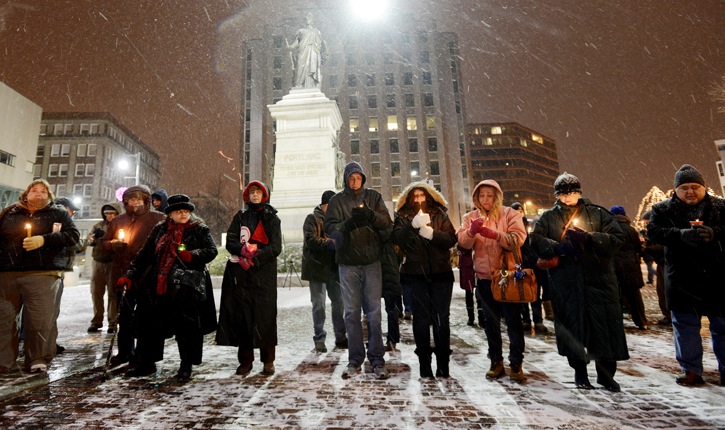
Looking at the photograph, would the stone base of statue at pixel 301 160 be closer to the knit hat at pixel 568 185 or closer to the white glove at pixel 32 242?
the white glove at pixel 32 242

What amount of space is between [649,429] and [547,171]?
13899 centimetres

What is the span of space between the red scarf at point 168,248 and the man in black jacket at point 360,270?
5.91 ft

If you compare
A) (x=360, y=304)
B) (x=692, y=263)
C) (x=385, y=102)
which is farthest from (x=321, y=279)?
(x=385, y=102)

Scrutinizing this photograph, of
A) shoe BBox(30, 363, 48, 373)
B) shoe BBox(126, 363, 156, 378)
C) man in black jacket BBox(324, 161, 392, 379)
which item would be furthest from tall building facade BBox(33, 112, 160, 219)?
man in black jacket BBox(324, 161, 392, 379)

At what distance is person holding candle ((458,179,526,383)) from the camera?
154 inches

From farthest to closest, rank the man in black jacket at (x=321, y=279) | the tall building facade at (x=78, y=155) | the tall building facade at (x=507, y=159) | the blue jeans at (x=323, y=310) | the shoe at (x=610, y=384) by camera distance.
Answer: the tall building facade at (x=507, y=159) < the tall building facade at (x=78, y=155) < the blue jeans at (x=323, y=310) < the man in black jacket at (x=321, y=279) < the shoe at (x=610, y=384)

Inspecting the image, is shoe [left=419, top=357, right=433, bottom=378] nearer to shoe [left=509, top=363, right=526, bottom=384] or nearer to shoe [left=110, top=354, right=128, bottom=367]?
shoe [left=509, top=363, right=526, bottom=384]

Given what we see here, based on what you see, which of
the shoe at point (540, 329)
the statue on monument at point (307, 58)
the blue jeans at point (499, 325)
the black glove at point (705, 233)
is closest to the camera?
the black glove at point (705, 233)

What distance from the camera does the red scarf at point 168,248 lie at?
432 centimetres

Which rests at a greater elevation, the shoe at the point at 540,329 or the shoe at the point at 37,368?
the shoe at the point at 37,368

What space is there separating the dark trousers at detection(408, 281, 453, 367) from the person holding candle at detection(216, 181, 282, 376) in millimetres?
1672

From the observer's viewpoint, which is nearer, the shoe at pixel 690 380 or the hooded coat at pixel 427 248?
the shoe at pixel 690 380

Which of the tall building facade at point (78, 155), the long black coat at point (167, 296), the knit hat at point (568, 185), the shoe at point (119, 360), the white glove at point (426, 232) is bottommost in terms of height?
the shoe at point (119, 360)

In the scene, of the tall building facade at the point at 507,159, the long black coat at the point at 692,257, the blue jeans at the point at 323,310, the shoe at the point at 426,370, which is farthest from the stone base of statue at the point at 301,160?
the tall building facade at the point at 507,159
